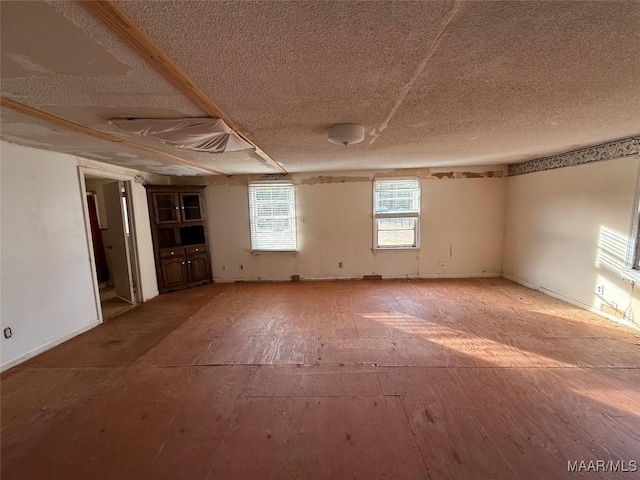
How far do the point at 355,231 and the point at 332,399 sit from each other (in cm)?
349

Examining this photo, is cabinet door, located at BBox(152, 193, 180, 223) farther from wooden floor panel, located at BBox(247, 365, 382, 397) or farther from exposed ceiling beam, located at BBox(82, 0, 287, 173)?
wooden floor panel, located at BBox(247, 365, 382, 397)

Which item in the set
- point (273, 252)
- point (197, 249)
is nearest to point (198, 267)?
point (197, 249)

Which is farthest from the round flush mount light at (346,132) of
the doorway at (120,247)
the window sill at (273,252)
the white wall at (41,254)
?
the doorway at (120,247)

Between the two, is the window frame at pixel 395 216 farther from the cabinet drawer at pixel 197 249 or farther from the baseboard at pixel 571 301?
the cabinet drawer at pixel 197 249

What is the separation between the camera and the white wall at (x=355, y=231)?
4930 mm

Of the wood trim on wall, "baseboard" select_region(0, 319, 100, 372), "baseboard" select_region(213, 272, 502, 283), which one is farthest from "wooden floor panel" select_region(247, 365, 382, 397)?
the wood trim on wall

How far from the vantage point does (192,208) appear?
504cm

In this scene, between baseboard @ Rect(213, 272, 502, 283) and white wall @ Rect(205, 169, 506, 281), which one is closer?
white wall @ Rect(205, 169, 506, 281)

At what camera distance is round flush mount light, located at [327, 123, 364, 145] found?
2164 millimetres

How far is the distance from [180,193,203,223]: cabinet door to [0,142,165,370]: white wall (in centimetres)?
169

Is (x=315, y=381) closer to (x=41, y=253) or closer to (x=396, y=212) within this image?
(x=41, y=253)

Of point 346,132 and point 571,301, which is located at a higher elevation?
point 346,132

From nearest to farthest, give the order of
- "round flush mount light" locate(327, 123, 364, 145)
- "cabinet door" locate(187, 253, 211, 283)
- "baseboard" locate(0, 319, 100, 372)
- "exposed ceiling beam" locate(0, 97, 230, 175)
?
"exposed ceiling beam" locate(0, 97, 230, 175), "round flush mount light" locate(327, 123, 364, 145), "baseboard" locate(0, 319, 100, 372), "cabinet door" locate(187, 253, 211, 283)

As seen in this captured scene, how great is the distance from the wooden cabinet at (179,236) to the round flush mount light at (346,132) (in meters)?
3.66
